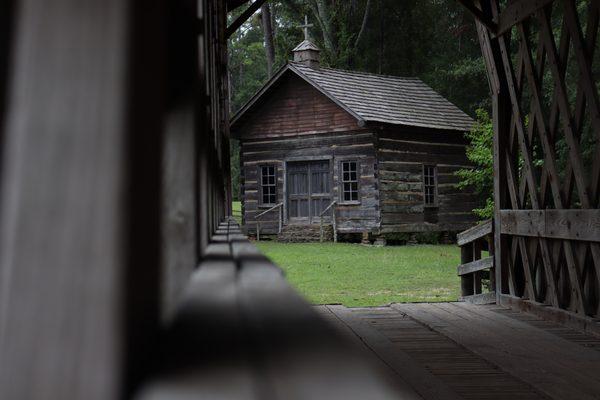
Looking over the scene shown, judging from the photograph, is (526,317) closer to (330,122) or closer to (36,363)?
(36,363)

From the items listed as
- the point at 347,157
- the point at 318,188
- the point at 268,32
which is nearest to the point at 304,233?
the point at 318,188

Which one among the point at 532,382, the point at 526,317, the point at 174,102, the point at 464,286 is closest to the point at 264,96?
the point at 464,286

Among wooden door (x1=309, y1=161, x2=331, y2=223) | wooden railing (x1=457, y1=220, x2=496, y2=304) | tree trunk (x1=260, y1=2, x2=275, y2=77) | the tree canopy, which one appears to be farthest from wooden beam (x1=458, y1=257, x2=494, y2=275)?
tree trunk (x1=260, y1=2, x2=275, y2=77)

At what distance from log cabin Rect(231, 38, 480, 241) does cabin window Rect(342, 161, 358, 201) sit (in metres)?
0.03

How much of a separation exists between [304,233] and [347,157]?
274 centimetres

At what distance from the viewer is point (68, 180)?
0.50 metres

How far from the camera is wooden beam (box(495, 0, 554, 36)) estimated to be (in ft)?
24.2

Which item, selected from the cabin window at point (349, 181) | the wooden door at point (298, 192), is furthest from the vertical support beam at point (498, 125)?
the wooden door at point (298, 192)

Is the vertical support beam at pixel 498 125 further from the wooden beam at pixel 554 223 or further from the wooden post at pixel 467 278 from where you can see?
the wooden post at pixel 467 278

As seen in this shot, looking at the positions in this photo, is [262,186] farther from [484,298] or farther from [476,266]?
[484,298]

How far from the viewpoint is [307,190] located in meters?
26.8

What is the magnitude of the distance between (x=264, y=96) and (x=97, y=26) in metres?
27.2

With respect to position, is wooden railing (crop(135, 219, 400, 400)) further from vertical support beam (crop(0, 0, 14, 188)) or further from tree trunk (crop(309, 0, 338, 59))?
tree trunk (crop(309, 0, 338, 59))

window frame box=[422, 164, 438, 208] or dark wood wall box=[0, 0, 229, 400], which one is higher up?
Answer: window frame box=[422, 164, 438, 208]
